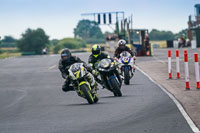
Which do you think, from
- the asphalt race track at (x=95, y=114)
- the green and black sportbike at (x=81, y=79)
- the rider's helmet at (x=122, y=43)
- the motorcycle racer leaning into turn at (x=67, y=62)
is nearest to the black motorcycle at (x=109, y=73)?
the asphalt race track at (x=95, y=114)

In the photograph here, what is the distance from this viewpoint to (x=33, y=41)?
527ft

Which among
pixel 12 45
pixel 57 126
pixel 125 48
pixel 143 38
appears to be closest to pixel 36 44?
pixel 12 45

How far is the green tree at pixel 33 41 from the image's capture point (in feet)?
527

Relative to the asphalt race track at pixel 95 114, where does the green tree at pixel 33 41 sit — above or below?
above

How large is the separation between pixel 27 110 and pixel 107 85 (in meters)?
3.05

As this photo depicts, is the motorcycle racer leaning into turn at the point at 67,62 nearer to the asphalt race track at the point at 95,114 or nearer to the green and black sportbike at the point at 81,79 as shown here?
the asphalt race track at the point at 95,114

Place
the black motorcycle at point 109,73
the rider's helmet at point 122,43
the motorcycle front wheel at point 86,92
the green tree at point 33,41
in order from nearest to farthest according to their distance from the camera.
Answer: the motorcycle front wheel at point 86,92 < the black motorcycle at point 109,73 < the rider's helmet at point 122,43 < the green tree at point 33,41

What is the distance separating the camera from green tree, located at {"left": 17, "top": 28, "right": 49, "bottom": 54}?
527 feet

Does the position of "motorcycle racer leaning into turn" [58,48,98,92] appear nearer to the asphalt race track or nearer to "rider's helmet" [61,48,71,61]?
"rider's helmet" [61,48,71,61]

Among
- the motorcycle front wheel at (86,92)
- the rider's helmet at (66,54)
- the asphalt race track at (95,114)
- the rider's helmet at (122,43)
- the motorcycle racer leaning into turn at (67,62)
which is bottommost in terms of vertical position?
the asphalt race track at (95,114)

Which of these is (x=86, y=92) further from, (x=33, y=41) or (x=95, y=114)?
(x=33, y=41)

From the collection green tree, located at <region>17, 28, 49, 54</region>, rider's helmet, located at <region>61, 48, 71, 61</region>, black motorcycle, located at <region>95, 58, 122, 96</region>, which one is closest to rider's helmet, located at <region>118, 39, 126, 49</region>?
black motorcycle, located at <region>95, 58, 122, 96</region>

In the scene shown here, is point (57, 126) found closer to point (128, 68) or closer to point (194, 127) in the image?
point (194, 127)

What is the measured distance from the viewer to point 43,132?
959 centimetres
